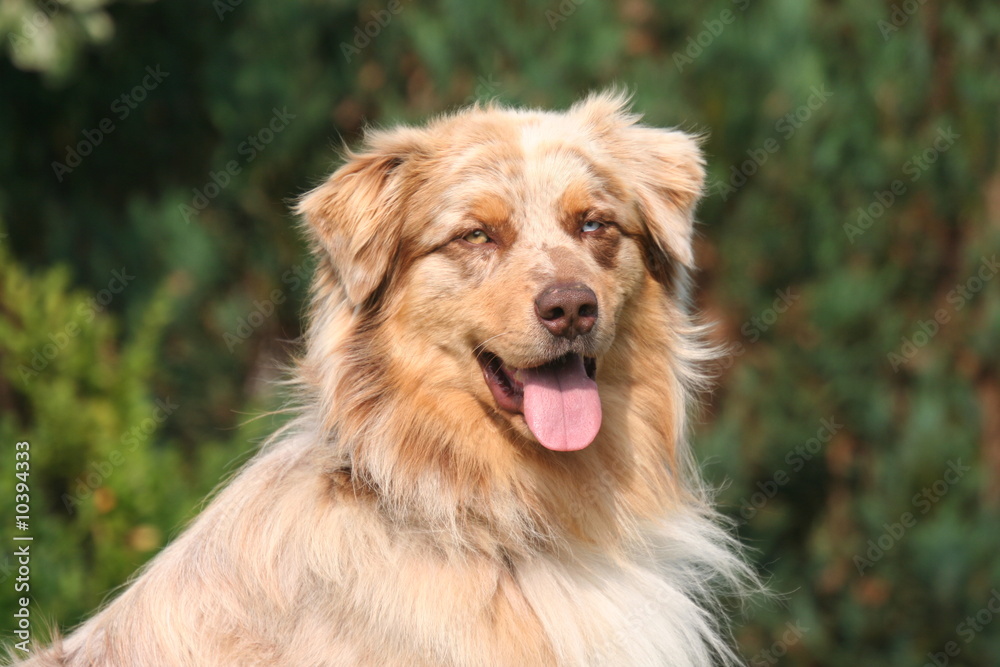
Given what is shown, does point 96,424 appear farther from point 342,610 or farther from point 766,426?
point 766,426

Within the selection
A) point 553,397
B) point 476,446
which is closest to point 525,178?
point 553,397

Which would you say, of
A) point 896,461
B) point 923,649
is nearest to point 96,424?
point 896,461

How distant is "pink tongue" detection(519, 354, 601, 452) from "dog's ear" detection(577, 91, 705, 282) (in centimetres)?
77

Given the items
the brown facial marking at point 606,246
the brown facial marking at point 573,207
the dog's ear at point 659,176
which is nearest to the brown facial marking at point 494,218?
the brown facial marking at point 573,207

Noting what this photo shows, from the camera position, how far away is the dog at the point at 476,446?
4082 millimetres

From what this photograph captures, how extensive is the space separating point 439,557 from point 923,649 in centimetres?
690

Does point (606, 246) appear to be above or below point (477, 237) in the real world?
below

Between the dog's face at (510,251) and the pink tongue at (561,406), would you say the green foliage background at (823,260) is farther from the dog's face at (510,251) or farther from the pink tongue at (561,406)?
the pink tongue at (561,406)

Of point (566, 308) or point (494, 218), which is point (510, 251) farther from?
point (566, 308)

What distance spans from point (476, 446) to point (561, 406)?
39 cm

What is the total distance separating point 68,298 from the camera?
8367mm

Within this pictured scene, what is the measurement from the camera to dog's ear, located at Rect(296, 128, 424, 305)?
4562 mm


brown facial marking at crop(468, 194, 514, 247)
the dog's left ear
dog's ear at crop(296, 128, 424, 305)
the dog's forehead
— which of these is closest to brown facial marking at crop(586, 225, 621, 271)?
the dog's forehead

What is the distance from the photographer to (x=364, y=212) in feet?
15.1
